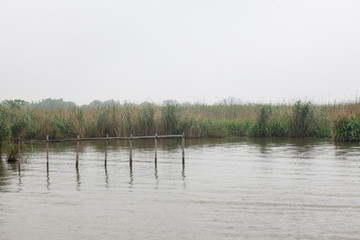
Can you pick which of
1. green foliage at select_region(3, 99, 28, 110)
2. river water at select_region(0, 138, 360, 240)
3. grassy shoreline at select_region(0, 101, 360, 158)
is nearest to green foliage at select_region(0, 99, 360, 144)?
grassy shoreline at select_region(0, 101, 360, 158)

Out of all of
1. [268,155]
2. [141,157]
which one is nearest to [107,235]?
[141,157]

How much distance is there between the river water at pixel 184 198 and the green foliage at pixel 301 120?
1034cm

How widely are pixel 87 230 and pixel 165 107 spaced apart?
20385 millimetres

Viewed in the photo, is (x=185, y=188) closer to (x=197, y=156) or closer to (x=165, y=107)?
(x=197, y=156)

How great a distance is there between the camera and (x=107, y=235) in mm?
7328

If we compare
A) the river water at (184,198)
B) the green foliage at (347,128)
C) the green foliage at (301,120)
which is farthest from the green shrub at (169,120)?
the river water at (184,198)

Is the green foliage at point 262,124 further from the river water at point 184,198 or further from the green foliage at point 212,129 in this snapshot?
the river water at point 184,198

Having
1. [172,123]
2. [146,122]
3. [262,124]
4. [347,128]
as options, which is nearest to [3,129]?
[146,122]

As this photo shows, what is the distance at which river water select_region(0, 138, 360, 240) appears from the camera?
7527 mm

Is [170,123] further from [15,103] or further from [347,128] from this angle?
[15,103]

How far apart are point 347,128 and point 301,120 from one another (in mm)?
4171

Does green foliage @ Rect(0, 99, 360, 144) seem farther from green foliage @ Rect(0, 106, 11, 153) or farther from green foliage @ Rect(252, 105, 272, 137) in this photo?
green foliage @ Rect(0, 106, 11, 153)

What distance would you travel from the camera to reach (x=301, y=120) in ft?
90.2

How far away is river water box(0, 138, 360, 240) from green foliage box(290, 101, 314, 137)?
1034 centimetres
